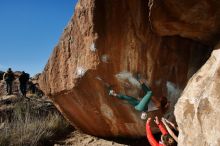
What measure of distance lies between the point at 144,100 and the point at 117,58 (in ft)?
3.44

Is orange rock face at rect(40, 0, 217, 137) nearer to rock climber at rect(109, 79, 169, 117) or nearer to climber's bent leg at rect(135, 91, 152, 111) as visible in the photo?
rock climber at rect(109, 79, 169, 117)

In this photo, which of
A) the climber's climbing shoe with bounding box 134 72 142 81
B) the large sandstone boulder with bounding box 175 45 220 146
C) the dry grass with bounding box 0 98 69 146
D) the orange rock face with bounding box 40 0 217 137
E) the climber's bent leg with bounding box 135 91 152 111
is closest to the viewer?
the large sandstone boulder with bounding box 175 45 220 146

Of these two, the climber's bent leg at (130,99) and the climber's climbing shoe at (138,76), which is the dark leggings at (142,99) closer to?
the climber's bent leg at (130,99)

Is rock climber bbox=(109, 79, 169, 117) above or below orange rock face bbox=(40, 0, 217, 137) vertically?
below

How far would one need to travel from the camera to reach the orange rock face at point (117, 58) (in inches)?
277

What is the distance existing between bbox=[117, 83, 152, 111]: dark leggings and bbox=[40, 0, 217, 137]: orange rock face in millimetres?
142

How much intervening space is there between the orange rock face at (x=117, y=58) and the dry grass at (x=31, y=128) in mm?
1923

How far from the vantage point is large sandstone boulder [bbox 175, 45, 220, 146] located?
16.1 feet

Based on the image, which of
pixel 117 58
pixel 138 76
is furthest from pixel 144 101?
pixel 117 58

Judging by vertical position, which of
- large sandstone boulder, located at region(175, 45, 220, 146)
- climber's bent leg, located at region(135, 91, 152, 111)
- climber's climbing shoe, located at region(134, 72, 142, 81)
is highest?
climber's climbing shoe, located at region(134, 72, 142, 81)

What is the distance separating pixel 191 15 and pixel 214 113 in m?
1.91

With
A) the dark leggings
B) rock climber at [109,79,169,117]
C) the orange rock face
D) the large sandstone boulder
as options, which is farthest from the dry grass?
the large sandstone boulder

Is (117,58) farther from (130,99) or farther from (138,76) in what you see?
(130,99)

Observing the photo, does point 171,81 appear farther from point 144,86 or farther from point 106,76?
point 106,76
